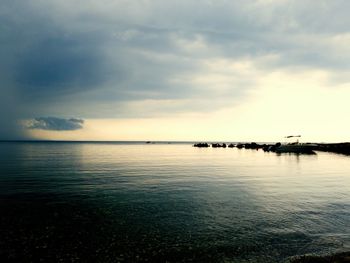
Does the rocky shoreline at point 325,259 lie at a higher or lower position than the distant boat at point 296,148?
lower

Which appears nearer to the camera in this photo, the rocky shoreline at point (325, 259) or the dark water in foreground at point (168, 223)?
the rocky shoreline at point (325, 259)

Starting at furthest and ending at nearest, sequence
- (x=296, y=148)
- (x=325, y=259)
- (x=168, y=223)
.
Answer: (x=296, y=148) < (x=168, y=223) < (x=325, y=259)

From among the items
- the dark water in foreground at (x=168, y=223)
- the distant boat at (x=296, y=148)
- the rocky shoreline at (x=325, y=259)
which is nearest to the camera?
the rocky shoreline at (x=325, y=259)

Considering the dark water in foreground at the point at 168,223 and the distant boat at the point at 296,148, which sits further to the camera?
the distant boat at the point at 296,148

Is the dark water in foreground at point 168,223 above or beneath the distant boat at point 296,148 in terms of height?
beneath

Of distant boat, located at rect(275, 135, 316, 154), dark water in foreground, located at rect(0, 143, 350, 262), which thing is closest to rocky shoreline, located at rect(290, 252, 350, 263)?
dark water in foreground, located at rect(0, 143, 350, 262)

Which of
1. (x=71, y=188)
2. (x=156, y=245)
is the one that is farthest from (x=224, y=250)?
(x=71, y=188)

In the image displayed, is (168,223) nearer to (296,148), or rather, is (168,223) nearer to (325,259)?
(325,259)

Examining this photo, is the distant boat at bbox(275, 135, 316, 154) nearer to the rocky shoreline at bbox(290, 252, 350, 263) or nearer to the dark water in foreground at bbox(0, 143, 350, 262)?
the dark water in foreground at bbox(0, 143, 350, 262)

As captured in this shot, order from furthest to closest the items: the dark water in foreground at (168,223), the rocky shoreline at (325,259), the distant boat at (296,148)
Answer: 1. the distant boat at (296,148)
2. the dark water in foreground at (168,223)
3. the rocky shoreline at (325,259)

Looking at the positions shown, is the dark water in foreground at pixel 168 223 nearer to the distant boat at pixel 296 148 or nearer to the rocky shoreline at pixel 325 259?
the rocky shoreline at pixel 325 259

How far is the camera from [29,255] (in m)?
12.2

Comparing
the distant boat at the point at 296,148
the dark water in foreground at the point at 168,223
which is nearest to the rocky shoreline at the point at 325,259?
the dark water in foreground at the point at 168,223

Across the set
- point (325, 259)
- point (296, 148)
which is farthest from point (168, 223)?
point (296, 148)
